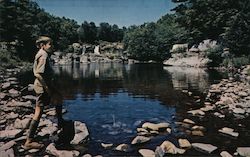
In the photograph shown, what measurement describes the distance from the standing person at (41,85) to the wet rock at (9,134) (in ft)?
3.38

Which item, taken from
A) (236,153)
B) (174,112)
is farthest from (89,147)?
(174,112)

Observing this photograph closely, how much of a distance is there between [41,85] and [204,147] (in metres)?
4.96

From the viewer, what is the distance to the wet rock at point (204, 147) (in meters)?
8.65

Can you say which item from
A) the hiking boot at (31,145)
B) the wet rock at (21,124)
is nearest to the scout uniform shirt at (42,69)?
the hiking boot at (31,145)

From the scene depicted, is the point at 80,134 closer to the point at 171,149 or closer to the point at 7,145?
the point at 7,145

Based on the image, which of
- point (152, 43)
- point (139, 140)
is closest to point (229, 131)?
point (139, 140)

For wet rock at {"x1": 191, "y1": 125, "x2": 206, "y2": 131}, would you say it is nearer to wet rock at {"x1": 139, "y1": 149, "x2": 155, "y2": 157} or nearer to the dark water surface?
the dark water surface

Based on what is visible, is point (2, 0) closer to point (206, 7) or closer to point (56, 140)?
point (206, 7)

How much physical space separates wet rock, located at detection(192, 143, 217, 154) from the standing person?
4.25 meters

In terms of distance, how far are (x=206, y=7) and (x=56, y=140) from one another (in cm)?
5055

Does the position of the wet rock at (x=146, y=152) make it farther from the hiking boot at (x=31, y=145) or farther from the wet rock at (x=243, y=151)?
the hiking boot at (x=31, y=145)

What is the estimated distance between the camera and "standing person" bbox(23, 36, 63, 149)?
8391 millimetres

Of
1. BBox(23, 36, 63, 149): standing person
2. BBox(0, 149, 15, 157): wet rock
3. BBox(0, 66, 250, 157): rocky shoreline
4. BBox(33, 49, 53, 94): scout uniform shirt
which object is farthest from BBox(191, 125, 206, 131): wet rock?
BBox(0, 149, 15, 157): wet rock

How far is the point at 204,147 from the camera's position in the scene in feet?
28.8
